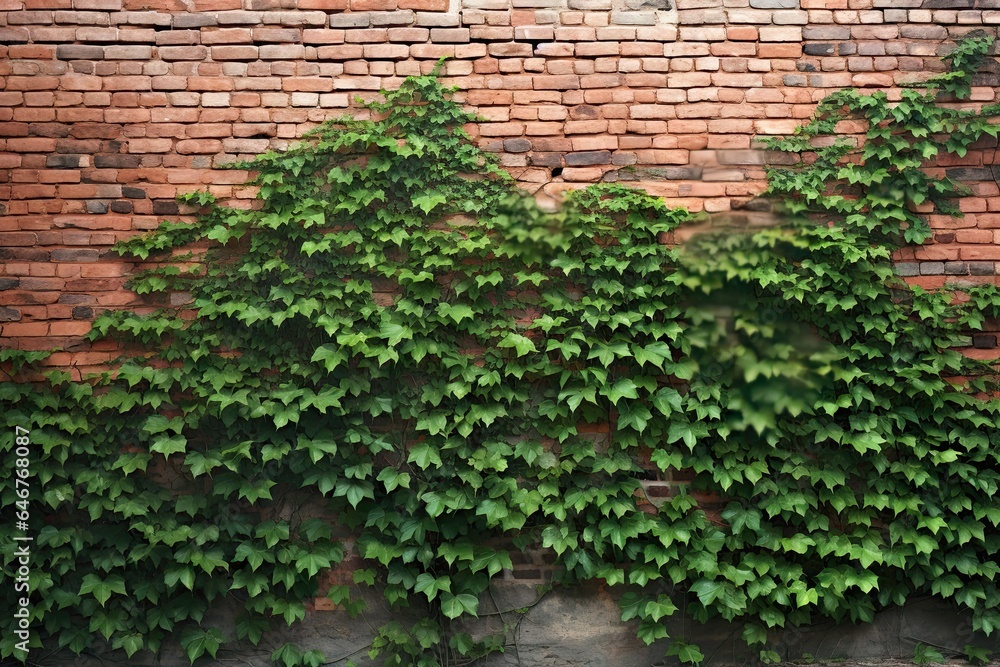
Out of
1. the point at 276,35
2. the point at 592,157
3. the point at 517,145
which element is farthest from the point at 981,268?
the point at 276,35

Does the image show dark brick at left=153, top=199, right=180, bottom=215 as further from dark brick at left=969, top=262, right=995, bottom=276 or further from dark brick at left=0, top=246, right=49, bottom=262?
dark brick at left=969, top=262, right=995, bottom=276

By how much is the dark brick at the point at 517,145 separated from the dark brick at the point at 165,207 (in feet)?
6.04

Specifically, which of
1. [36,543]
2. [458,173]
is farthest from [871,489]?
[36,543]

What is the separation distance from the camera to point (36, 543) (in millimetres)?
3752

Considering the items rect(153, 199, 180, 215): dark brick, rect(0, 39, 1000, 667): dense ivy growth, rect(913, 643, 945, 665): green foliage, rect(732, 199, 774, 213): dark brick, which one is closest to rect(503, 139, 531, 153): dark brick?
rect(0, 39, 1000, 667): dense ivy growth

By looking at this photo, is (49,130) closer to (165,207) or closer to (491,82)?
(165,207)

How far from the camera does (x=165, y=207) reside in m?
3.96

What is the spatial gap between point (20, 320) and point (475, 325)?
2466mm

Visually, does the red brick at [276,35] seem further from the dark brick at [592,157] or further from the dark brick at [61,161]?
the dark brick at [592,157]

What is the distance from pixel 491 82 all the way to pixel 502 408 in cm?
179

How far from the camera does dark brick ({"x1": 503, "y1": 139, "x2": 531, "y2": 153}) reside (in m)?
3.98

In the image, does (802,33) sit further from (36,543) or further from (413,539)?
(36,543)

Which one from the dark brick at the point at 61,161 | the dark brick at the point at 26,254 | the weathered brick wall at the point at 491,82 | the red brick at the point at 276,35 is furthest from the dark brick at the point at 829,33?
the dark brick at the point at 26,254

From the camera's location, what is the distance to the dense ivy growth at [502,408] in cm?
373
